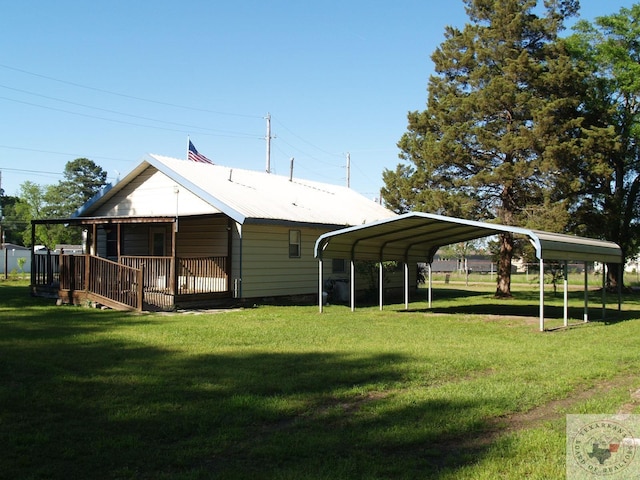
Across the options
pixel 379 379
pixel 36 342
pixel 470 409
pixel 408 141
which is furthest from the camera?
pixel 408 141

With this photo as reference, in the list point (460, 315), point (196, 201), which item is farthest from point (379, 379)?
point (196, 201)

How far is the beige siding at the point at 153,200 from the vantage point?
19.0 metres

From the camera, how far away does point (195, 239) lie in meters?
19.6

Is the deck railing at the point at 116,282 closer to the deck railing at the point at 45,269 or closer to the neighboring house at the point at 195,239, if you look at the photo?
the neighboring house at the point at 195,239

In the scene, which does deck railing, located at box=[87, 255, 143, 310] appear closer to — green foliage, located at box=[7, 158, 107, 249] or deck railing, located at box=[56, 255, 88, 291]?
deck railing, located at box=[56, 255, 88, 291]

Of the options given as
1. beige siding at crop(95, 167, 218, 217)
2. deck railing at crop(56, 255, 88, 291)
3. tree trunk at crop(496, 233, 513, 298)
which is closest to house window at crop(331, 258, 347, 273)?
beige siding at crop(95, 167, 218, 217)

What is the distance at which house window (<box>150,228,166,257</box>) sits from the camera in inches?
838

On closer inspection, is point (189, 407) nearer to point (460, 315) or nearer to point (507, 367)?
point (507, 367)

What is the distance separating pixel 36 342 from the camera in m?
10.4

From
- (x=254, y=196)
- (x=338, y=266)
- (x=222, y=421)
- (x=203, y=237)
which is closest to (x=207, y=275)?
(x=203, y=237)

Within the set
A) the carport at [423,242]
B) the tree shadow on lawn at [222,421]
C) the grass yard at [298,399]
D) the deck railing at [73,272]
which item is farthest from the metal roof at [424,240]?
the deck railing at [73,272]

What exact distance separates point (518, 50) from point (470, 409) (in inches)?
857
